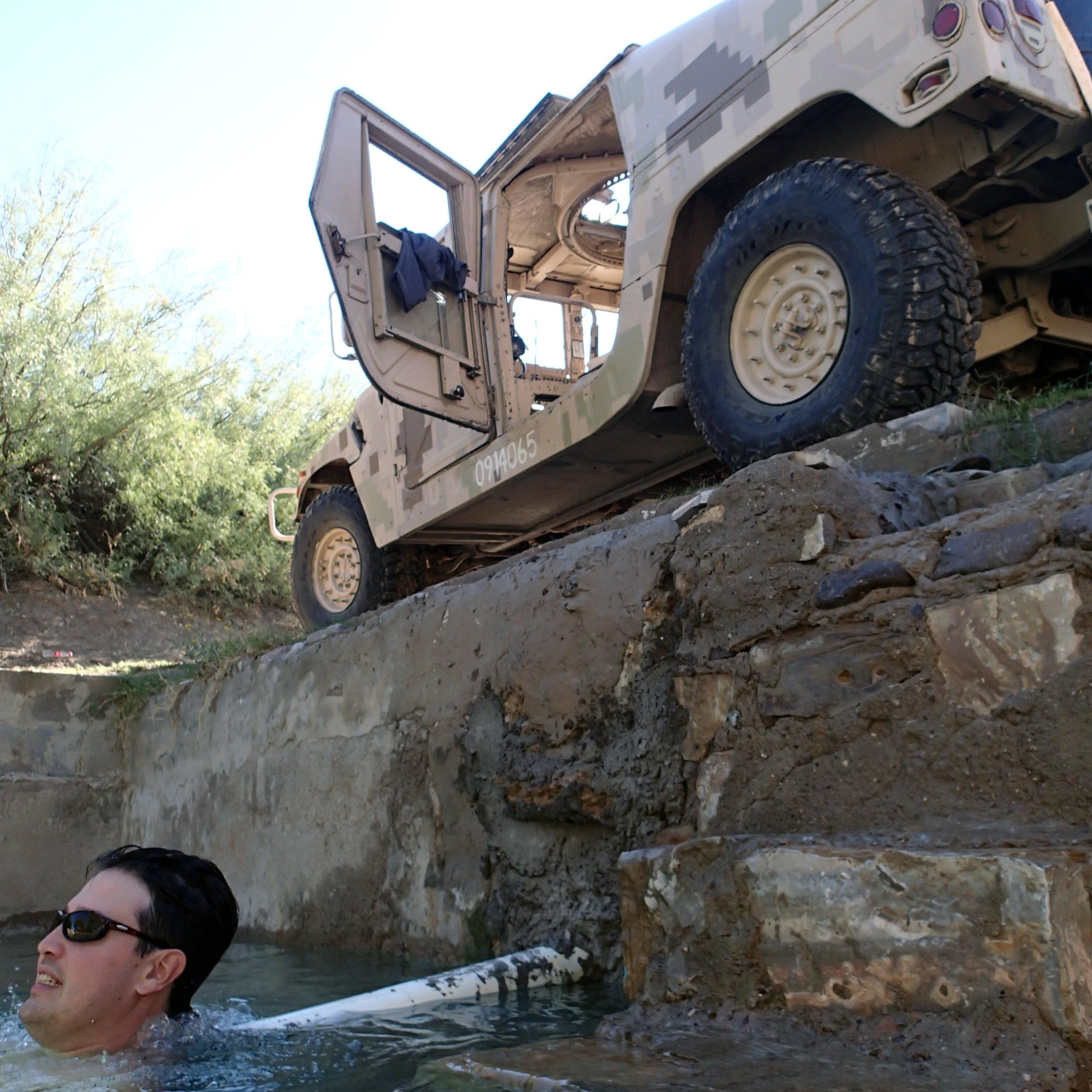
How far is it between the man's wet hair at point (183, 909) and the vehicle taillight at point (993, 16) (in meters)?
2.88

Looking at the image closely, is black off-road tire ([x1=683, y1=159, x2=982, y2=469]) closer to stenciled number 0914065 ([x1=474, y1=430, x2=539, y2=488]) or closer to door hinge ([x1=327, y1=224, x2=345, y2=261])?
stenciled number 0914065 ([x1=474, y1=430, x2=539, y2=488])

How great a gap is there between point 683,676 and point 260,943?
2191 mm

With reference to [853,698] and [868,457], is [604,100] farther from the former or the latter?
[853,698]

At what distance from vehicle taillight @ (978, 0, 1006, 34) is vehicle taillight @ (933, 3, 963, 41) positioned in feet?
0.19

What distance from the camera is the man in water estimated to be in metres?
2.04

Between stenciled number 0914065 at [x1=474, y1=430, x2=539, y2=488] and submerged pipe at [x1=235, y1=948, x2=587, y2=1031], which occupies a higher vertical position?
stenciled number 0914065 at [x1=474, y1=430, x2=539, y2=488]

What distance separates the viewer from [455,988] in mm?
2398

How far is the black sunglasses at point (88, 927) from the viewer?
208 centimetres

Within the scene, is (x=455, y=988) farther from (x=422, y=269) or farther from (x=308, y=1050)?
(x=422, y=269)

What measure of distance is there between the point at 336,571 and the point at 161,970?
13.5ft

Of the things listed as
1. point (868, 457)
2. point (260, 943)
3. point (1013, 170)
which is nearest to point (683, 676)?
point (868, 457)

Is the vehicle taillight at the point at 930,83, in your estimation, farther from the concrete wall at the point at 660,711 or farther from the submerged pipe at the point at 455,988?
the submerged pipe at the point at 455,988

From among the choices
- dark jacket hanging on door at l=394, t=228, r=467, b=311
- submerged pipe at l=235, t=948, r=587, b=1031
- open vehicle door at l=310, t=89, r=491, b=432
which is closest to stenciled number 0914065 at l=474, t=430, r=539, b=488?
open vehicle door at l=310, t=89, r=491, b=432

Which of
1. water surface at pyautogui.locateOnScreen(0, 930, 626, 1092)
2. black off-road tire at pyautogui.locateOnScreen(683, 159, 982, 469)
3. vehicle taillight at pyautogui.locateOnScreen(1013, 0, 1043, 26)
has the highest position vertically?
vehicle taillight at pyautogui.locateOnScreen(1013, 0, 1043, 26)
